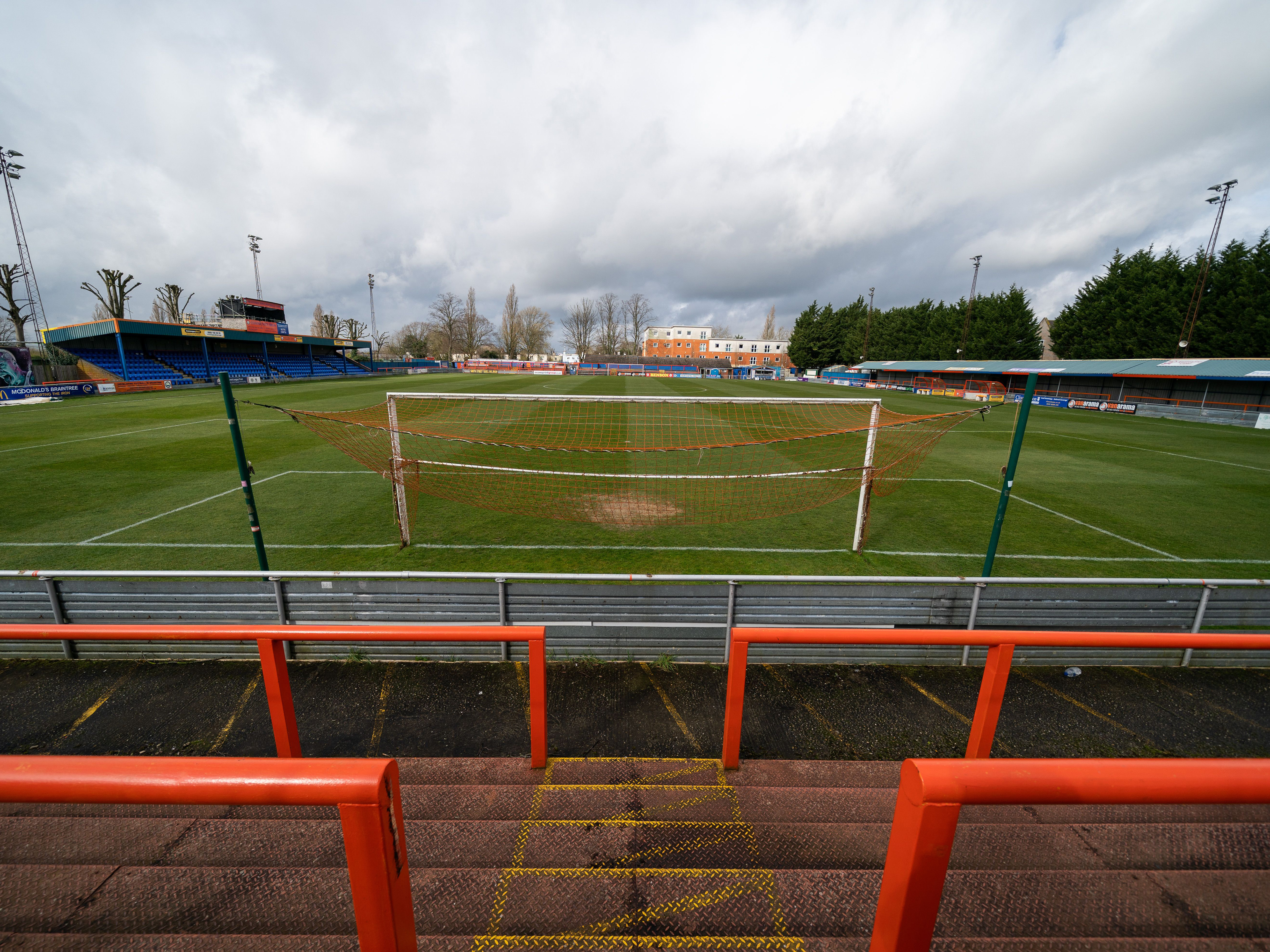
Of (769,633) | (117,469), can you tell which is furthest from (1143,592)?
(117,469)

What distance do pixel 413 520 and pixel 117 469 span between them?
32.1 feet

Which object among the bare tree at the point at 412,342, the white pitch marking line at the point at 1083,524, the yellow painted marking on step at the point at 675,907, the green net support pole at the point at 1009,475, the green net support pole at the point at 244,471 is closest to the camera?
the yellow painted marking on step at the point at 675,907

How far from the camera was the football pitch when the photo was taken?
27.5 ft

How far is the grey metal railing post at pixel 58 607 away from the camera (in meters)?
5.16

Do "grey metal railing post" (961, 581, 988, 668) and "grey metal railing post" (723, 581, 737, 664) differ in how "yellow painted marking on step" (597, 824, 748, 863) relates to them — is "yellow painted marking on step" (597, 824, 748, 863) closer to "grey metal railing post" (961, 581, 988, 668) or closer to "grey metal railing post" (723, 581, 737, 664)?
"grey metal railing post" (723, 581, 737, 664)

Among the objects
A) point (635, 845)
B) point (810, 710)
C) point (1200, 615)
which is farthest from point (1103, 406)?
point (635, 845)

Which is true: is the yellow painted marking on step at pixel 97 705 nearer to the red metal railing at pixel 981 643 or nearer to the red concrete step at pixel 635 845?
the red concrete step at pixel 635 845

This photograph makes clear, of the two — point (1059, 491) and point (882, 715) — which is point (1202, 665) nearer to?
point (882, 715)

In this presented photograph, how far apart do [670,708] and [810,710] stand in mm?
1269

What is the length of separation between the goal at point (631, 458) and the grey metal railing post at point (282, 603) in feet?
5.99

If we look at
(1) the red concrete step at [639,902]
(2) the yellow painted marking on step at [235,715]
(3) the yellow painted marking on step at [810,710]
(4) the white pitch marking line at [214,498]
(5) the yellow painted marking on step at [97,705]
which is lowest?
(4) the white pitch marking line at [214,498]

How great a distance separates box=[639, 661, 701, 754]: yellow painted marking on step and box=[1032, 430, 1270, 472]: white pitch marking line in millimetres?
21146

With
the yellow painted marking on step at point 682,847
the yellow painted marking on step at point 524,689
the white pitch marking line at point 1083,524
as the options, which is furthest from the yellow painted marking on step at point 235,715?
the white pitch marking line at point 1083,524

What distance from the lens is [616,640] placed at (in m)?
5.35
